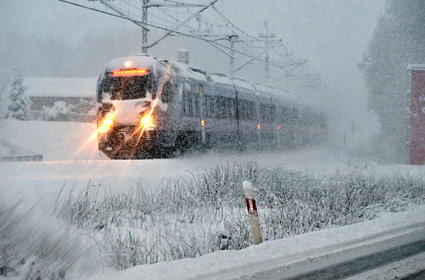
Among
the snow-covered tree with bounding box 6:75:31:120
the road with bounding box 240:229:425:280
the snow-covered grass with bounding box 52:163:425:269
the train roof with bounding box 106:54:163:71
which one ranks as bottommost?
the road with bounding box 240:229:425:280

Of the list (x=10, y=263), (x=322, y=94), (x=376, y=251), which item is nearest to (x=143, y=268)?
(x=10, y=263)

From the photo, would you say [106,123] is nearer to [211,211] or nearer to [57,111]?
[211,211]

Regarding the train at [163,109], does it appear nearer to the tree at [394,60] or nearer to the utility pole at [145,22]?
the utility pole at [145,22]

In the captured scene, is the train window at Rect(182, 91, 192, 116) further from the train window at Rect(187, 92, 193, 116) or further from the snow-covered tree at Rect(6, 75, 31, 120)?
the snow-covered tree at Rect(6, 75, 31, 120)

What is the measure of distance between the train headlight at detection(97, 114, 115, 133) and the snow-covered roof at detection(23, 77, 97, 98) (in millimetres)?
43047

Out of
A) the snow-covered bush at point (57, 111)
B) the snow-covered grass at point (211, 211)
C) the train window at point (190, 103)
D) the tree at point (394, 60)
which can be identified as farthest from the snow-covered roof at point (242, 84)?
the snow-covered bush at point (57, 111)

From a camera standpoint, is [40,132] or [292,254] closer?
[292,254]

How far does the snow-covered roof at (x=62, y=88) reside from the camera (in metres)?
61.0

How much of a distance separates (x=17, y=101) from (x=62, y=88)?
15322 mm

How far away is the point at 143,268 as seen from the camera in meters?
5.97

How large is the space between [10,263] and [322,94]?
51.2 m

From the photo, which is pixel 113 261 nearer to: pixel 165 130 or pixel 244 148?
pixel 165 130

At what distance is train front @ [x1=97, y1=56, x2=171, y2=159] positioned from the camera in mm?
17734

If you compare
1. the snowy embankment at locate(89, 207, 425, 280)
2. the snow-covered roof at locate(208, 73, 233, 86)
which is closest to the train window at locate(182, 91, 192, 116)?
the snow-covered roof at locate(208, 73, 233, 86)
